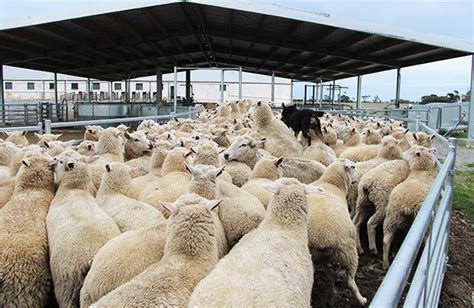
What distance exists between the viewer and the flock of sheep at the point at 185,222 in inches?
94.0

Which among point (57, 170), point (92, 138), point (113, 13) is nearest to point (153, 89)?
point (113, 13)

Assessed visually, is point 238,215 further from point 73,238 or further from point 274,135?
point 274,135

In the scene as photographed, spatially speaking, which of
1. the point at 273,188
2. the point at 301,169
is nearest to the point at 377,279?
the point at 301,169

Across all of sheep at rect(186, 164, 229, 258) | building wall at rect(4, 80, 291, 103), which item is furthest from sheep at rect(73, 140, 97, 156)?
building wall at rect(4, 80, 291, 103)

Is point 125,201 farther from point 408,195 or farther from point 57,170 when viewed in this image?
point 408,195

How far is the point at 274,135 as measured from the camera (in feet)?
23.2

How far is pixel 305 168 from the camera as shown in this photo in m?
5.81

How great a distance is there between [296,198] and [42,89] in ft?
170

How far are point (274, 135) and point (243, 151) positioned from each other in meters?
1.28

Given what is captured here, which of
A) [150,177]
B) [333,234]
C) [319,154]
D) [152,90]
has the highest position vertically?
[152,90]

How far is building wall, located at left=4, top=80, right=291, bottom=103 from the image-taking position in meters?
42.0

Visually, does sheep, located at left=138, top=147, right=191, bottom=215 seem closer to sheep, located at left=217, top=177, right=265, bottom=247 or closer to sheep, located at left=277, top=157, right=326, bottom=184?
sheep, located at left=217, top=177, right=265, bottom=247

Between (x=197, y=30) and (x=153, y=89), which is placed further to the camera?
(x=153, y=89)

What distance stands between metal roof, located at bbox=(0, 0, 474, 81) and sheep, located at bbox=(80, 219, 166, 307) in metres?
12.1
